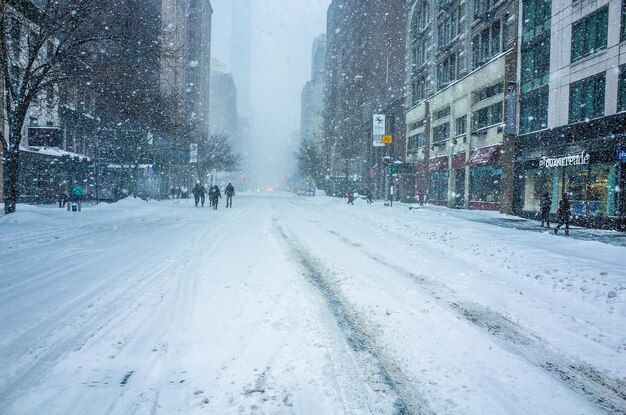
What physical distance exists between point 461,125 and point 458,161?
128 inches

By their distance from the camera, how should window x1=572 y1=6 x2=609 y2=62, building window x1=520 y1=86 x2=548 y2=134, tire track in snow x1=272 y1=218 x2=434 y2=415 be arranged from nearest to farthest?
1. tire track in snow x1=272 y1=218 x2=434 y2=415
2. window x1=572 y1=6 x2=609 y2=62
3. building window x1=520 y1=86 x2=548 y2=134

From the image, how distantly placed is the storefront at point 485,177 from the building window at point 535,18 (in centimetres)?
729

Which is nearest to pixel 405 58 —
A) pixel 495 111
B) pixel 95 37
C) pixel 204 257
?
pixel 495 111

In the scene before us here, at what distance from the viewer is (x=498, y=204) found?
2845 centimetres

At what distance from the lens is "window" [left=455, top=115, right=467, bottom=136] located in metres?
33.9

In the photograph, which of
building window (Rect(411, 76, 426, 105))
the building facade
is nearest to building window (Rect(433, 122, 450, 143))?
the building facade

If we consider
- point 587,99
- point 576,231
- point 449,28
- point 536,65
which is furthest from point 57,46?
point 449,28

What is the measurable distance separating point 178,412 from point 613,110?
22064 mm

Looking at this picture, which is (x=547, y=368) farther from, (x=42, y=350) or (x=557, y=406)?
(x=42, y=350)

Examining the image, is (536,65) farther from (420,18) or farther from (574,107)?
(420,18)

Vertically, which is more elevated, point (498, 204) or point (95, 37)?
point (95, 37)

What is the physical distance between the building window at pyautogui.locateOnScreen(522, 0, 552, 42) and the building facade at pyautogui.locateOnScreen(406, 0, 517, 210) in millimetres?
926

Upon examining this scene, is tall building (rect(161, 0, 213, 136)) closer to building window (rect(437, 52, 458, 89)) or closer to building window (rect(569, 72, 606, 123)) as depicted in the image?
building window (rect(437, 52, 458, 89))

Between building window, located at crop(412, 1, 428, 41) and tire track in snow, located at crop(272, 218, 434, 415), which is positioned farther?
building window, located at crop(412, 1, 428, 41)
